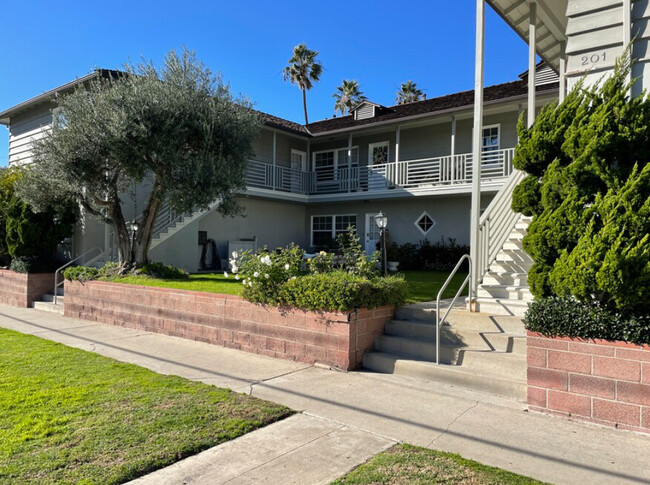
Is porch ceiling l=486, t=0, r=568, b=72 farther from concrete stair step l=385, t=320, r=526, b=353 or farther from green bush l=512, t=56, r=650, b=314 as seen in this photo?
concrete stair step l=385, t=320, r=526, b=353

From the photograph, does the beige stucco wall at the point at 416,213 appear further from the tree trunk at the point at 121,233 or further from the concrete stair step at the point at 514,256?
the tree trunk at the point at 121,233

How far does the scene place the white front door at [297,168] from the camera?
19.7 m

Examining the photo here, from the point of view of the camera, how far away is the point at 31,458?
3379 mm

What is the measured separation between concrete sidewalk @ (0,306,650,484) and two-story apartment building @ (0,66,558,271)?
31.5ft

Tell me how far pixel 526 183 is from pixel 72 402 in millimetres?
5179

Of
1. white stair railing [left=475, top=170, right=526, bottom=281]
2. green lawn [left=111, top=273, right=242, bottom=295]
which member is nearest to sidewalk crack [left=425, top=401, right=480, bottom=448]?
white stair railing [left=475, top=170, right=526, bottom=281]

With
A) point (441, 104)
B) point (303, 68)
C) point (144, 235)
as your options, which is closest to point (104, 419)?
point (144, 235)

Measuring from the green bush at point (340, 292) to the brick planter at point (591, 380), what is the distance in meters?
2.26

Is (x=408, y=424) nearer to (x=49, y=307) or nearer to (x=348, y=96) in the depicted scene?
(x=49, y=307)

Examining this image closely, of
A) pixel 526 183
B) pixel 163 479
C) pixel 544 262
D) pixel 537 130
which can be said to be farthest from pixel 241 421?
pixel 537 130

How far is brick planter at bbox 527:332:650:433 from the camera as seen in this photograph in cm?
400

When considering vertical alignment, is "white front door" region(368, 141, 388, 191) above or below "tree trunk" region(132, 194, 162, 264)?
above

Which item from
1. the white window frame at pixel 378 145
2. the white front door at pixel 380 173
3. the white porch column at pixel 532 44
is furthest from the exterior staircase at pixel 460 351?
the white window frame at pixel 378 145

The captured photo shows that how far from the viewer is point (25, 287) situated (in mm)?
12320
